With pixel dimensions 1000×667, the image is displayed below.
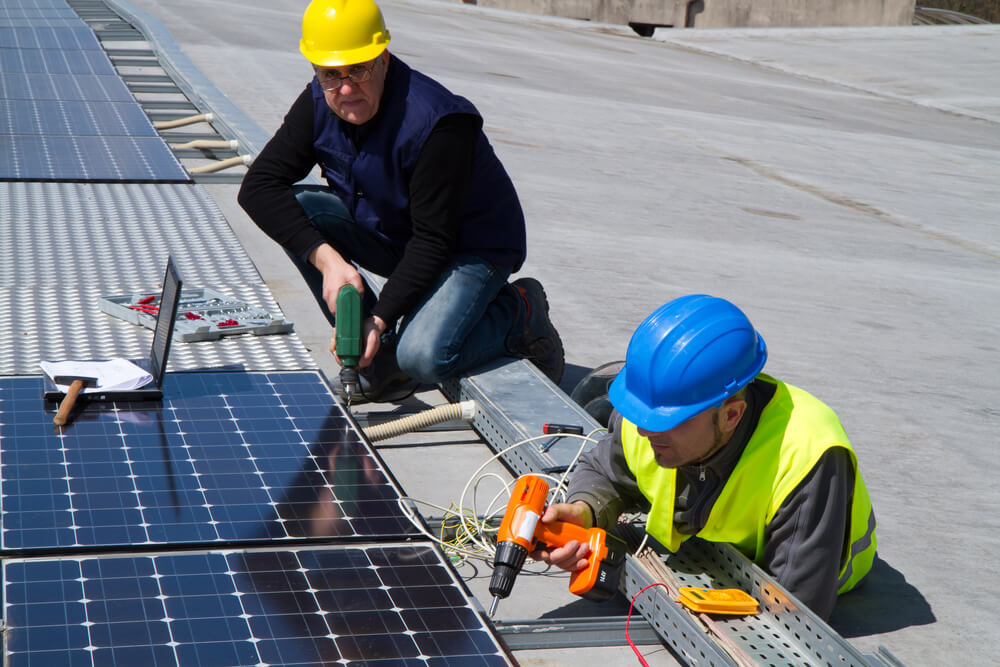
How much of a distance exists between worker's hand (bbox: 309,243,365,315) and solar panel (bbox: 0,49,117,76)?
218 inches

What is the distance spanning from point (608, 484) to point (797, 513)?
0.57 m

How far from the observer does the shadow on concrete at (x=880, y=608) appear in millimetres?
3199

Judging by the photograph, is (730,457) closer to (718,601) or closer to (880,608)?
(718,601)

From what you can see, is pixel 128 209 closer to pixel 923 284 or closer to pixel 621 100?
pixel 923 284

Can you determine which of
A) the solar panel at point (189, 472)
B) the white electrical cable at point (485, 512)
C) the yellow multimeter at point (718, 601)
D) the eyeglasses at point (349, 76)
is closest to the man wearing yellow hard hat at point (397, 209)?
the eyeglasses at point (349, 76)

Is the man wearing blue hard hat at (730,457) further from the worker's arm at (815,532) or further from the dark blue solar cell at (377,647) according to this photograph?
the dark blue solar cell at (377,647)

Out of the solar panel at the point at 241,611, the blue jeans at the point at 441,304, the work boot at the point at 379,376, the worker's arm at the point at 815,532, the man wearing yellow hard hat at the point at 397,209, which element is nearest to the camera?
the solar panel at the point at 241,611

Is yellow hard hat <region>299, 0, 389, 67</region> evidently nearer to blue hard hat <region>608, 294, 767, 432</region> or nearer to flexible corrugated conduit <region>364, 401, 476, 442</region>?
flexible corrugated conduit <region>364, 401, 476, 442</region>

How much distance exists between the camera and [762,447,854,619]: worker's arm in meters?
2.71

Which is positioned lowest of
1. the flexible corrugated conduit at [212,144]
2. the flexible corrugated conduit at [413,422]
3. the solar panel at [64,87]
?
the flexible corrugated conduit at [413,422]

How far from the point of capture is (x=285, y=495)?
2.75 m

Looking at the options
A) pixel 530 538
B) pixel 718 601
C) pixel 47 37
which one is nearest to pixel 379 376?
pixel 530 538

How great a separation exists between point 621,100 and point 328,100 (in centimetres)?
1262

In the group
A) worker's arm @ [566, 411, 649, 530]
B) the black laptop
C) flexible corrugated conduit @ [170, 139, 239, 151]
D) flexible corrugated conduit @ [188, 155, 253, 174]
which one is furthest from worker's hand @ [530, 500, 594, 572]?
flexible corrugated conduit @ [170, 139, 239, 151]
